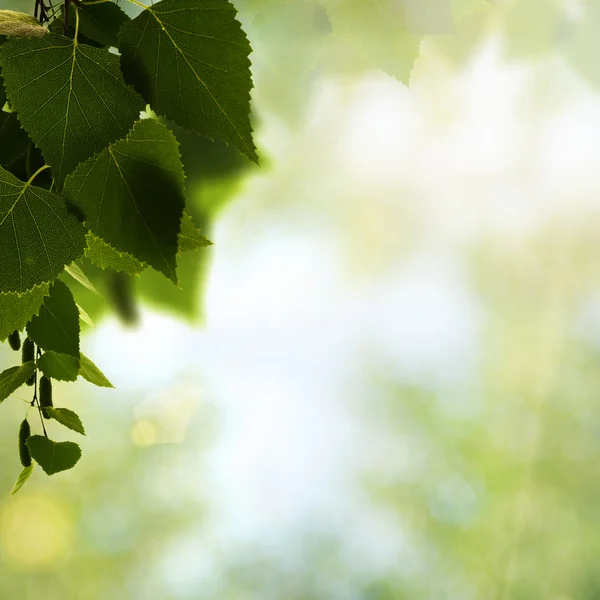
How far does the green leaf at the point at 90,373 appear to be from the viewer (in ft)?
0.59

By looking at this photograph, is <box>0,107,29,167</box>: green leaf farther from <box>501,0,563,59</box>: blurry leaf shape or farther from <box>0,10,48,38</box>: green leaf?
<box>501,0,563,59</box>: blurry leaf shape

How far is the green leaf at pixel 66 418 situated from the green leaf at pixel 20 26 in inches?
3.8

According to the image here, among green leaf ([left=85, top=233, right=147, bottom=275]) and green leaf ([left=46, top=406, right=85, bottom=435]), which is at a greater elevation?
green leaf ([left=85, top=233, right=147, bottom=275])

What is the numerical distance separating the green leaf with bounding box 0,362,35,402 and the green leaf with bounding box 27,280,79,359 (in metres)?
0.02

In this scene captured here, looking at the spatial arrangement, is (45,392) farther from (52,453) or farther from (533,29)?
(533,29)

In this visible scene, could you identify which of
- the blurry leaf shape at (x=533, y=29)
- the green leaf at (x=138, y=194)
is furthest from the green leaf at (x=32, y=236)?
the blurry leaf shape at (x=533, y=29)

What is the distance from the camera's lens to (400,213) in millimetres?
1420

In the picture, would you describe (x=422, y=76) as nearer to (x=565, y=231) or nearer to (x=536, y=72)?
(x=536, y=72)

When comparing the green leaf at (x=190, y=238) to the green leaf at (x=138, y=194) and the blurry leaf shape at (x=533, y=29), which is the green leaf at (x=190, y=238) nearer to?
the green leaf at (x=138, y=194)

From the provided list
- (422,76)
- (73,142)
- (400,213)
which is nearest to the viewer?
(73,142)

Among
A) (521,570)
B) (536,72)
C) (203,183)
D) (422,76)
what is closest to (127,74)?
(203,183)

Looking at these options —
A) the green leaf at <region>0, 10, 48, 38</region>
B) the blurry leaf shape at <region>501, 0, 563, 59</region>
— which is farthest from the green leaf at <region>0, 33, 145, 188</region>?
the blurry leaf shape at <region>501, 0, 563, 59</region>

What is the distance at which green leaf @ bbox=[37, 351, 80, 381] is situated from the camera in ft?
0.56

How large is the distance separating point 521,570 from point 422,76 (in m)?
1.10
